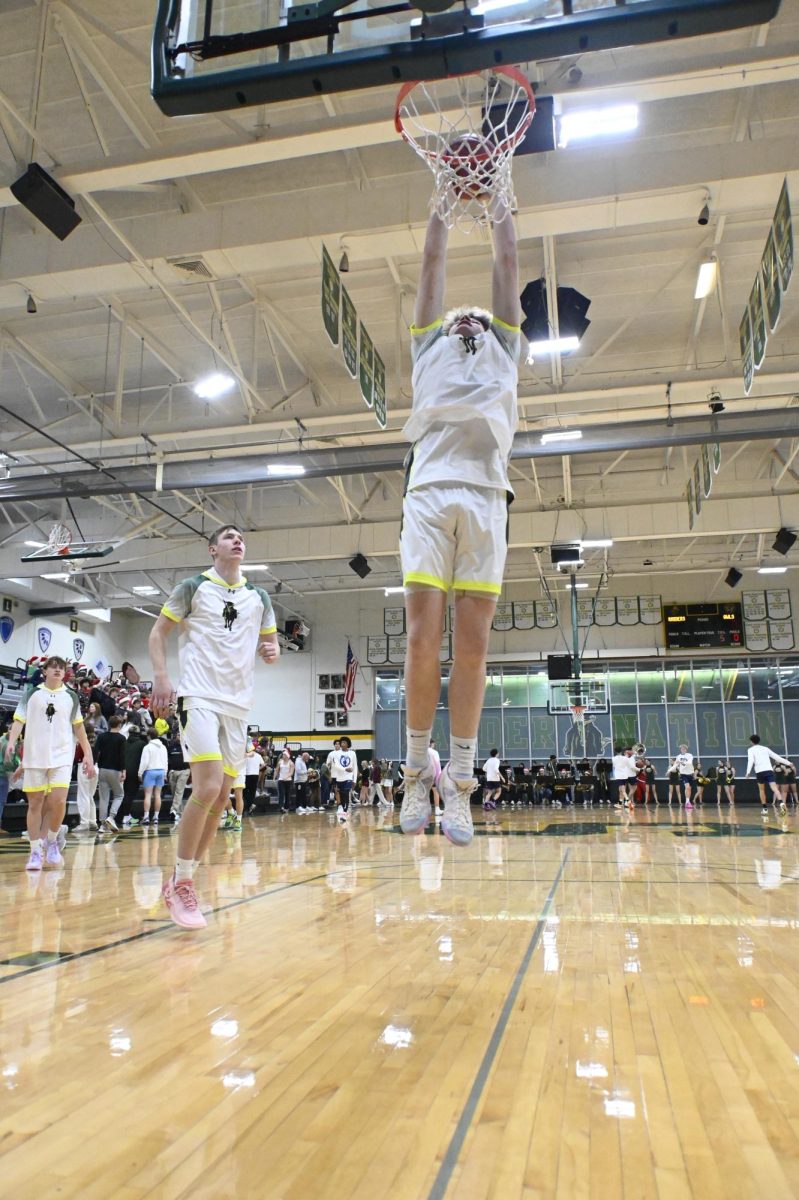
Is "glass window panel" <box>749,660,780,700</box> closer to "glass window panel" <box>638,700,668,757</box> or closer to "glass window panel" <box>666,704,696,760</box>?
"glass window panel" <box>666,704,696,760</box>

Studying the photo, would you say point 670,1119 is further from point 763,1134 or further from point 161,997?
point 161,997

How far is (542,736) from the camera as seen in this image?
29000 millimetres

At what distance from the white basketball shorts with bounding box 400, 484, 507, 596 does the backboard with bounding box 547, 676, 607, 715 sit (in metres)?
21.4

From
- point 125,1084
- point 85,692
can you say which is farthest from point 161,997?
point 85,692

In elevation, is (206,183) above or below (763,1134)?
above

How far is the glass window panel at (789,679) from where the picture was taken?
27578 mm

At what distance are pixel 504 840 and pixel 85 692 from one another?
396 inches

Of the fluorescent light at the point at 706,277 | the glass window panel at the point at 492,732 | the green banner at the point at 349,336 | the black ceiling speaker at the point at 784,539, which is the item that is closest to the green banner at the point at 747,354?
the fluorescent light at the point at 706,277

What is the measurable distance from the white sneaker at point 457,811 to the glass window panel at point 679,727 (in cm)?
2659

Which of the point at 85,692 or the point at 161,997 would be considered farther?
the point at 85,692

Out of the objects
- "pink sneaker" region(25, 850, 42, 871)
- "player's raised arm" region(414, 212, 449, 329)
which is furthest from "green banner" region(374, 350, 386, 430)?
"player's raised arm" region(414, 212, 449, 329)

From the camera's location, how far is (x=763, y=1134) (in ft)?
5.78

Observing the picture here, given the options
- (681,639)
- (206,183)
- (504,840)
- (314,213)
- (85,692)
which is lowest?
(504,840)

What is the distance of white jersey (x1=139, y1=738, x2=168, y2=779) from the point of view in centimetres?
1395
